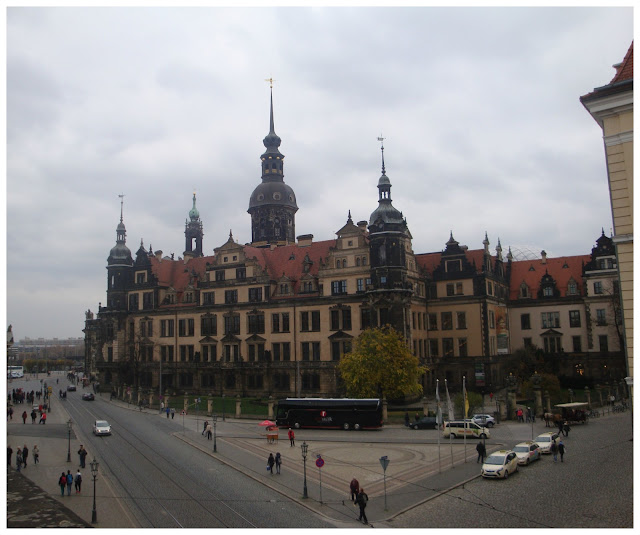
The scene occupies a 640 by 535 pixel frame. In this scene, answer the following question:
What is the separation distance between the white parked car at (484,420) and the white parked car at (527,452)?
9323 millimetres

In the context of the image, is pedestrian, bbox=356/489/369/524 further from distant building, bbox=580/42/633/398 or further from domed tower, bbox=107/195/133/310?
domed tower, bbox=107/195/133/310

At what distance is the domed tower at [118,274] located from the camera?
88.0 m

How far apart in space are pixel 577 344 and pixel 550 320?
14.7 ft

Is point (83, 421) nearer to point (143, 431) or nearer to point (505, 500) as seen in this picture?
point (143, 431)

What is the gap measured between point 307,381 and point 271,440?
26334 millimetres

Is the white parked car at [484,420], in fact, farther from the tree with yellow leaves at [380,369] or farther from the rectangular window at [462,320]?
the rectangular window at [462,320]

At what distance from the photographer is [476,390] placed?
72625 millimetres

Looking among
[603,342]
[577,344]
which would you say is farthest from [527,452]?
[577,344]

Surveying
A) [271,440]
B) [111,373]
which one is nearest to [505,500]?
[271,440]

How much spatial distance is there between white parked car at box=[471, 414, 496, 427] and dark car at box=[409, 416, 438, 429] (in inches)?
125

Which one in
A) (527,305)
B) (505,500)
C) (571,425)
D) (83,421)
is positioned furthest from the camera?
(527,305)

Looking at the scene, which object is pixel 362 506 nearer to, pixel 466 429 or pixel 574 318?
pixel 466 429

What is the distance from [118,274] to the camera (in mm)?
89188

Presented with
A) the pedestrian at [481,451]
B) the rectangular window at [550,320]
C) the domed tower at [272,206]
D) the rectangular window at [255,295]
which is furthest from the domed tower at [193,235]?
the pedestrian at [481,451]
